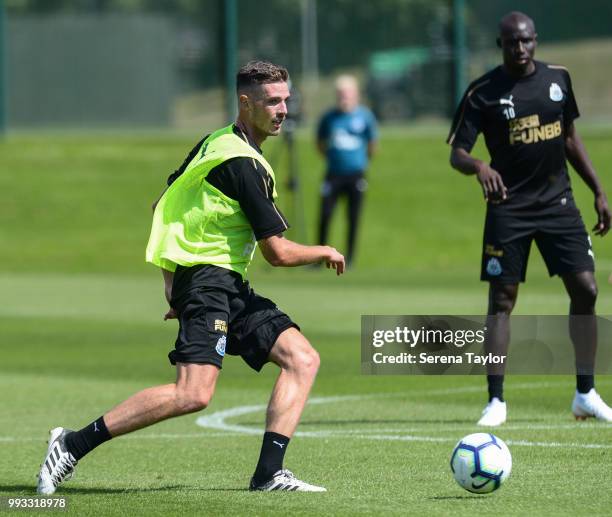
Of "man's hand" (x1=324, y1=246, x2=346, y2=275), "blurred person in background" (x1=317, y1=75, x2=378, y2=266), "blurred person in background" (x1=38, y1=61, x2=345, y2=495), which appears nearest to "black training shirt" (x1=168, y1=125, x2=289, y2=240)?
"blurred person in background" (x1=38, y1=61, x2=345, y2=495)

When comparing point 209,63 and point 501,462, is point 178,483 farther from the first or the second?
point 209,63

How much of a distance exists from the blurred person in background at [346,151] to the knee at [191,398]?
1630cm

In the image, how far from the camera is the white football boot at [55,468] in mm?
7715

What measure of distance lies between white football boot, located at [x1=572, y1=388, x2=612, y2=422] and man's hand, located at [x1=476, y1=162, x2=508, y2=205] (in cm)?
134

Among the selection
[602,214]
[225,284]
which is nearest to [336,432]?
[602,214]

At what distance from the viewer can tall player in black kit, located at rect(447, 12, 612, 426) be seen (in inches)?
404

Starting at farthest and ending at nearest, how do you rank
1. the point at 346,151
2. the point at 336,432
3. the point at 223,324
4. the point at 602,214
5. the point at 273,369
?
1. the point at 346,151
2. the point at 273,369
3. the point at 602,214
4. the point at 336,432
5. the point at 223,324

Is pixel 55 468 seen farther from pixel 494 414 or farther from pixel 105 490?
pixel 494 414

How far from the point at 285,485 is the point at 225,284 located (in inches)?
38.9

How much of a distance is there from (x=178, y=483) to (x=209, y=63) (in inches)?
997

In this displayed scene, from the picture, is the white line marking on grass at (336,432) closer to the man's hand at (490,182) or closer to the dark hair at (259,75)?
the man's hand at (490,182)

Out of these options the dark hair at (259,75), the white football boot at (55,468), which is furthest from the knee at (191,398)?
the dark hair at (259,75)

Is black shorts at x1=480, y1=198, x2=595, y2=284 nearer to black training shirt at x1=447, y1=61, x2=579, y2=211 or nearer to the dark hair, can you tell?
black training shirt at x1=447, y1=61, x2=579, y2=211

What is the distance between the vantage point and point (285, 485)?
7.66 metres
